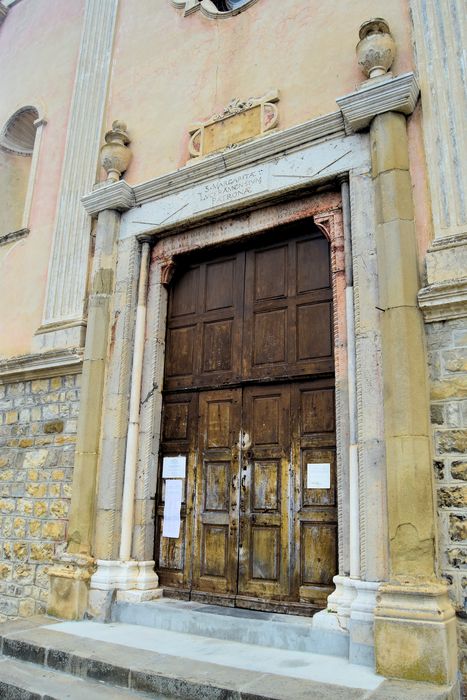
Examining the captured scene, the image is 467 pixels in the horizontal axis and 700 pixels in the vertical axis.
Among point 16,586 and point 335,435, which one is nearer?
point 335,435

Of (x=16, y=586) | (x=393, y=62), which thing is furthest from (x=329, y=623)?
(x=393, y=62)

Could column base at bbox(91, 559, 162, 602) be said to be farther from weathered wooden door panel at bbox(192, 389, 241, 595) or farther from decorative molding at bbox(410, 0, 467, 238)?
decorative molding at bbox(410, 0, 467, 238)

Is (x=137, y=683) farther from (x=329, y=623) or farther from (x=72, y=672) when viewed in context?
(x=329, y=623)

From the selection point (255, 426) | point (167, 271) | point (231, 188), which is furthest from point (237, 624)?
point (231, 188)

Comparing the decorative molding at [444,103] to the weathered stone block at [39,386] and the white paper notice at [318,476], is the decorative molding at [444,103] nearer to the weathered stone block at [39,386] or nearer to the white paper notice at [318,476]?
the white paper notice at [318,476]

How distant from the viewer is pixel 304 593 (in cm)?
457

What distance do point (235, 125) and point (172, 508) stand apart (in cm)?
373

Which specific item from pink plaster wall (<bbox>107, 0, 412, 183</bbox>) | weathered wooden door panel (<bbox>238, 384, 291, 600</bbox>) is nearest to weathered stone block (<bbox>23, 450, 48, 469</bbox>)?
weathered wooden door panel (<bbox>238, 384, 291, 600</bbox>)

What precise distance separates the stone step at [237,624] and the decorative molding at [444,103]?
9.78 feet

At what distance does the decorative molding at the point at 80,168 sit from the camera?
6.57 metres

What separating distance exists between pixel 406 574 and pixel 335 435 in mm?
1269

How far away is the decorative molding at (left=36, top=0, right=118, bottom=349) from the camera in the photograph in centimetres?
657

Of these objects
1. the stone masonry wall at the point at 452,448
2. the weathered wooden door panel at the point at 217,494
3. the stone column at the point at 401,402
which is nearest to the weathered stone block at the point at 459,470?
the stone masonry wall at the point at 452,448

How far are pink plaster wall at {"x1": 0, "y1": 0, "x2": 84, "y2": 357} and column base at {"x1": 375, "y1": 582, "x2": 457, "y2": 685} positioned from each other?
191 inches
